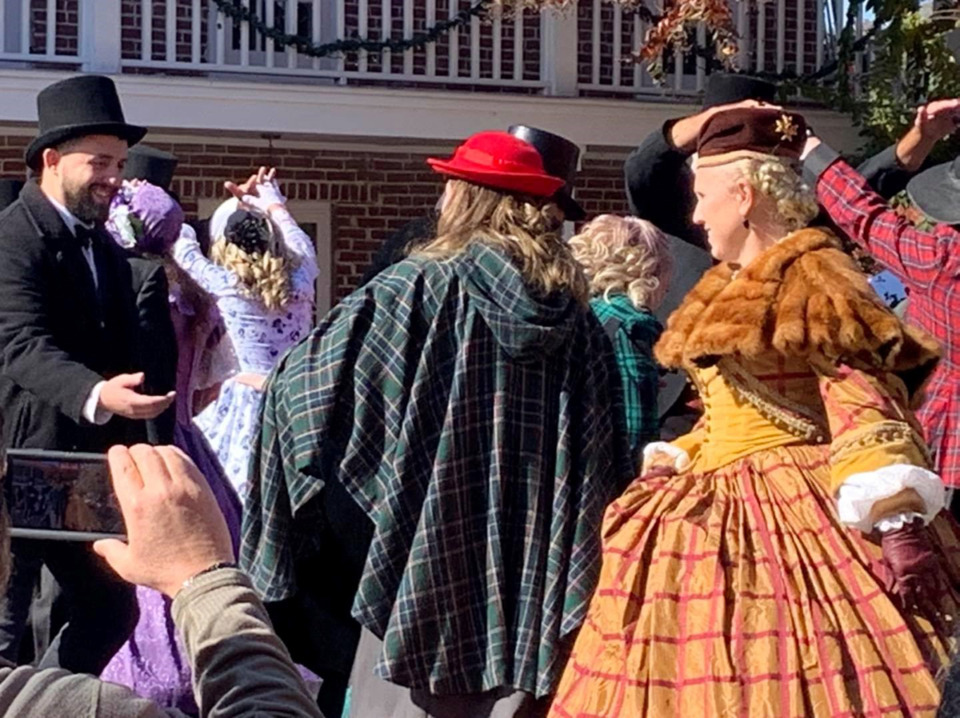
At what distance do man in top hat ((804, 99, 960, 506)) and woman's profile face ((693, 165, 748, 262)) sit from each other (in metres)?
0.31

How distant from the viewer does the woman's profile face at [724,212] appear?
448cm

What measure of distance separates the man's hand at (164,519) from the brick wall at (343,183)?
34.8ft

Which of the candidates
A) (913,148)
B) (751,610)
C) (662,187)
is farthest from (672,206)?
(751,610)

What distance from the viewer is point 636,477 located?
4.51m

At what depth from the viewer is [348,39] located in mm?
12586

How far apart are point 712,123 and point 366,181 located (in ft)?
28.7

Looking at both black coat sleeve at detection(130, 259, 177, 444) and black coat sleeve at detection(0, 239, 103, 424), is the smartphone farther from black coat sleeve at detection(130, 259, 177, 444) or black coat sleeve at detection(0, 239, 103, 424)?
black coat sleeve at detection(130, 259, 177, 444)

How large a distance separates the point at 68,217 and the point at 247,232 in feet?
2.88

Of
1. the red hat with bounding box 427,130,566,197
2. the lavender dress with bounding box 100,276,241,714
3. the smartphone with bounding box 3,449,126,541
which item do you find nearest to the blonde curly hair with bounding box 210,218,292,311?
the lavender dress with bounding box 100,276,241,714

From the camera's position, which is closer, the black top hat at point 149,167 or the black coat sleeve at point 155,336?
the black coat sleeve at point 155,336

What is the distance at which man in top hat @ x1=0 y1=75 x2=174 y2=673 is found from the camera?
5.18m

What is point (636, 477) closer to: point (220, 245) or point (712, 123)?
point (712, 123)

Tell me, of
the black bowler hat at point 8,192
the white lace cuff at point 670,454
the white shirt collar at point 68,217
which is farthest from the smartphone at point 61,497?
the black bowler hat at point 8,192

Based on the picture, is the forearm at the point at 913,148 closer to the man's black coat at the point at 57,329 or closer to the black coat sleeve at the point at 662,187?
the black coat sleeve at the point at 662,187
